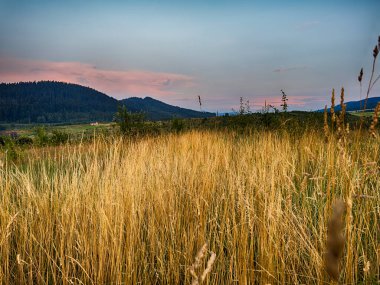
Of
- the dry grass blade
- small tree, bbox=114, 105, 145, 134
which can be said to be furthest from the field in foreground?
small tree, bbox=114, 105, 145, 134

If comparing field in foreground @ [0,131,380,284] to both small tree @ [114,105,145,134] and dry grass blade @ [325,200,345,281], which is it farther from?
small tree @ [114,105,145,134]

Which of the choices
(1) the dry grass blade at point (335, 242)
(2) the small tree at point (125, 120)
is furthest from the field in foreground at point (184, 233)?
(2) the small tree at point (125, 120)

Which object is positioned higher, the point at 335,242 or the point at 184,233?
the point at 335,242

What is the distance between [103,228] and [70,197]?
1.87ft

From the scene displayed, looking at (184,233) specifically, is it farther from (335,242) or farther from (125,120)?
(125,120)

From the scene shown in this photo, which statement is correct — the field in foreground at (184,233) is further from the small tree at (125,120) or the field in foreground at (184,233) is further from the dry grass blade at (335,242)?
the small tree at (125,120)

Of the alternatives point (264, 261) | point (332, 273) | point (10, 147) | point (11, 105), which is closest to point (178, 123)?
point (10, 147)

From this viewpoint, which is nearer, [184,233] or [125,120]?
[184,233]

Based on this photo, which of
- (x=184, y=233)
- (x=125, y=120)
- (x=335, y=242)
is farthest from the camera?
(x=125, y=120)

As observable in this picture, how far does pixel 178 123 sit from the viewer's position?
1444cm

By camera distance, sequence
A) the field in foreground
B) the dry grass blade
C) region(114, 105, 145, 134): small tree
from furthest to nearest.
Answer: region(114, 105, 145, 134): small tree < the field in foreground < the dry grass blade

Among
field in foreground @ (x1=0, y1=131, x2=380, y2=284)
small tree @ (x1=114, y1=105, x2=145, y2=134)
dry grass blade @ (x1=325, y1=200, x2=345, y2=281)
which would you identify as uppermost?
small tree @ (x1=114, y1=105, x2=145, y2=134)

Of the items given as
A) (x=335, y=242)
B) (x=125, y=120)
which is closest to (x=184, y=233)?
(x=335, y=242)

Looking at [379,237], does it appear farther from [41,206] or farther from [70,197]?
[41,206]
